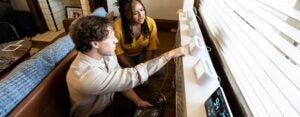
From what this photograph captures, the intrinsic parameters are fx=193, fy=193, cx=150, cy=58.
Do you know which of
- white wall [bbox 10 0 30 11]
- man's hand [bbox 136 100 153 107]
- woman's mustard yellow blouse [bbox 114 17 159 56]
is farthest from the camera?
white wall [bbox 10 0 30 11]

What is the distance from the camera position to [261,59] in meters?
0.65

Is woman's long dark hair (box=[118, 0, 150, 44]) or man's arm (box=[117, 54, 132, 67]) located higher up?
woman's long dark hair (box=[118, 0, 150, 44])

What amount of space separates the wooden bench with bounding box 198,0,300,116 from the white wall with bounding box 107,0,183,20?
83.2 inches

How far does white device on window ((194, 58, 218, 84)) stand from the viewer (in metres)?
0.82

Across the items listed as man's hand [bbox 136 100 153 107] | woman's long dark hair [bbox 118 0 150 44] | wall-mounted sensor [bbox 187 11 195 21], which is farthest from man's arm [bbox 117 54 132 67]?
wall-mounted sensor [bbox 187 11 195 21]

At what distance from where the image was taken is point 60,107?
107 centimetres

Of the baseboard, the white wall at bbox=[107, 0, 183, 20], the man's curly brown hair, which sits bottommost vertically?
the baseboard

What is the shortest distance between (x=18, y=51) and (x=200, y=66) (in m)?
1.95

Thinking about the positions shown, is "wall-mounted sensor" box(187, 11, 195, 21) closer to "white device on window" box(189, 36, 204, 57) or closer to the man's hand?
"white device on window" box(189, 36, 204, 57)

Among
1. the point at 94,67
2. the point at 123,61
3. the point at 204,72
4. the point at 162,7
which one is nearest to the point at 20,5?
the point at 162,7

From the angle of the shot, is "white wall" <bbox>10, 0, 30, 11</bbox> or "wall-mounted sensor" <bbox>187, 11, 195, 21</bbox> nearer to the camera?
"wall-mounted sensor" <bbox>187, 11, 195, 21</bbox>

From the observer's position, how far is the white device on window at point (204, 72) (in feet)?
2.69

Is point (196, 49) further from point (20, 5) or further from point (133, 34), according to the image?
point (20, 5)

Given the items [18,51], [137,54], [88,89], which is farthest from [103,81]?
[18,51]
